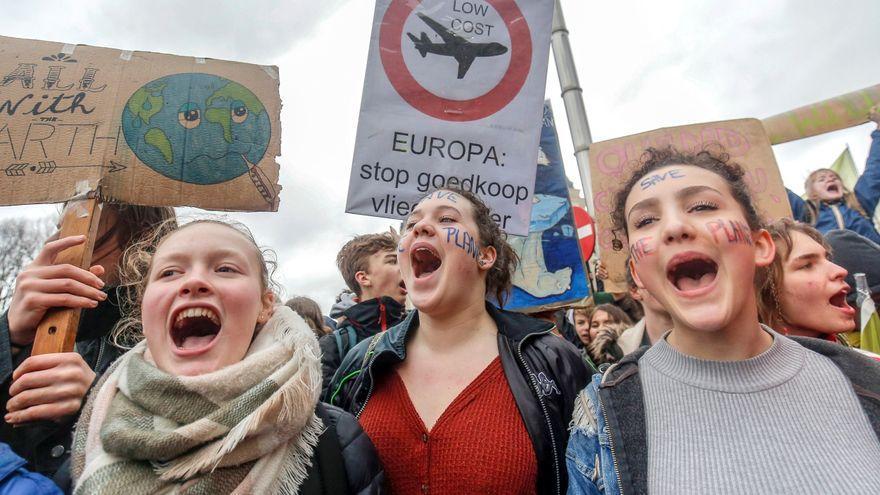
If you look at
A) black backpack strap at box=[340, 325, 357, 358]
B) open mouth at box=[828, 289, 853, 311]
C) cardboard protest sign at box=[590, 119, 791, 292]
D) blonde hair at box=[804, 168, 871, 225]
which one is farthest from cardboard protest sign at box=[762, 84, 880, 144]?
black backpack strap at box=[340, 325, 357, 358]

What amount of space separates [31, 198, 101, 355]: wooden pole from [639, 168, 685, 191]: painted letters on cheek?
196 centimetres

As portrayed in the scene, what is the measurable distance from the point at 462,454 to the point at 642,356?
0.68 metres

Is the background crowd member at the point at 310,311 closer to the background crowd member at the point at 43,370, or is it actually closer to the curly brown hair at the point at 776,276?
the background crowd member at the point at 43,370

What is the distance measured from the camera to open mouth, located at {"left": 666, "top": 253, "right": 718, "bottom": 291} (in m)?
1.53

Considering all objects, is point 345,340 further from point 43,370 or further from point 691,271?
point 691,271

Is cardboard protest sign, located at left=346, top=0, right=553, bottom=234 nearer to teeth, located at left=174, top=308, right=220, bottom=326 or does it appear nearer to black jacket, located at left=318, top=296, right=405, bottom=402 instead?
black jacket, located at left=318, top=296, right=405, bottom=402

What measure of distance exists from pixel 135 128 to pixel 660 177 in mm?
2092

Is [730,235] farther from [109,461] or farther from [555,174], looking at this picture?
[555,174]

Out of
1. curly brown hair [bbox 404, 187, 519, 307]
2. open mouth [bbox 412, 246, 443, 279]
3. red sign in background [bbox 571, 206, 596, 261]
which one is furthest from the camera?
red sign in background [bbox 571, 206, 596, 261]

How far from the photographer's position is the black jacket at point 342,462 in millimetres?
1433

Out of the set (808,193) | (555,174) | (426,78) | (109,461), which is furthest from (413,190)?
(808,193)

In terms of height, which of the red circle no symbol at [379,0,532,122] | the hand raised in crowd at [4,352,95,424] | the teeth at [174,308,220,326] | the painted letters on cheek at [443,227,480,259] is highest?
the red circle no symbol at [379,0,532,122]

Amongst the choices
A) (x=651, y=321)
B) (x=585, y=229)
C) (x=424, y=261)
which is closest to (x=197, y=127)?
(x=424, y=261)

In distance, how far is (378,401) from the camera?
1908mm
